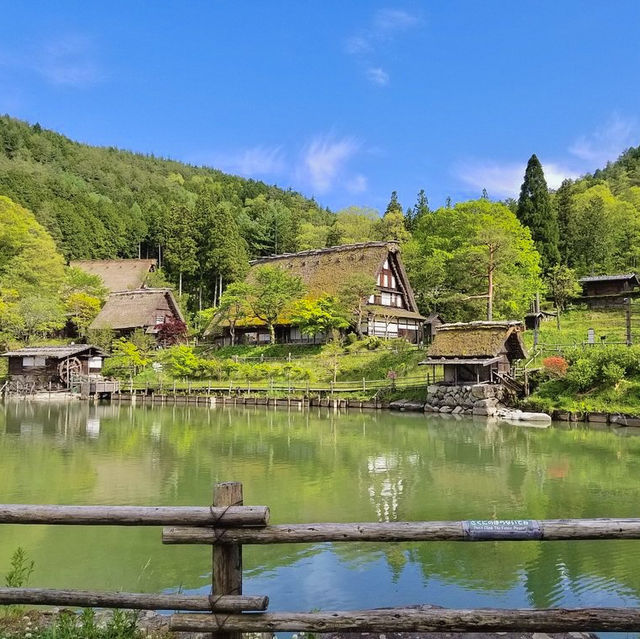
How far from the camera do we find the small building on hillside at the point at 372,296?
36594 mm

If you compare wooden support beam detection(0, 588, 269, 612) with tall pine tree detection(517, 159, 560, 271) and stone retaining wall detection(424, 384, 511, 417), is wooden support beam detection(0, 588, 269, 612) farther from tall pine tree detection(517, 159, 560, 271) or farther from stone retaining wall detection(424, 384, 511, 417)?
tall pine tree detection(517, 159, 560, 271)

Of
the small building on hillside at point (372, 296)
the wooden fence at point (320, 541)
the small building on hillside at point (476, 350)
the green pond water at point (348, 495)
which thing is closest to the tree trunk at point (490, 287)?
the small building on hillside at point (476, 350)

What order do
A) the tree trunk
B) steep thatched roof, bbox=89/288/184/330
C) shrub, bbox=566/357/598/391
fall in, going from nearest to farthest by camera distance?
shrub, bbox=566/357/598/391
the tree trunk
steep thatched roof, bbox=89/288/184/330

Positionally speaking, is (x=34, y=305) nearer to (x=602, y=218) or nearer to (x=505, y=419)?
(x=505, y=419)

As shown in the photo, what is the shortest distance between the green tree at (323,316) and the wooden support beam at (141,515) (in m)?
29.3

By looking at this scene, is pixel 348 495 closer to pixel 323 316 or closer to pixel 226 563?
pixel 226 563

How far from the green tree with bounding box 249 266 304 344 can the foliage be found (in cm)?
957

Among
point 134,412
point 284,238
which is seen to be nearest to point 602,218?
point 284,238

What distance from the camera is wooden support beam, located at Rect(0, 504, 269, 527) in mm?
3219

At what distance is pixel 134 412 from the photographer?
86.4 ft

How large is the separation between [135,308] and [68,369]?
31.9 ft

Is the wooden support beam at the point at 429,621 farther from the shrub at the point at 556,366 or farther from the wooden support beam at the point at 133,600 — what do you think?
the shrub at the point at 556,366

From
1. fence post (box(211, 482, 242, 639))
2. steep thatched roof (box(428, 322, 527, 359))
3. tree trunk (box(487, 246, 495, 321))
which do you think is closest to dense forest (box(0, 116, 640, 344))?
tree trunk (box(487, 246, 495, 321))

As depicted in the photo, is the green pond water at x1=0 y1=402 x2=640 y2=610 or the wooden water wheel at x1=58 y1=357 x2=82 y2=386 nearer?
the green pond water at x1=0 y1=402 x2=640 y2=610
